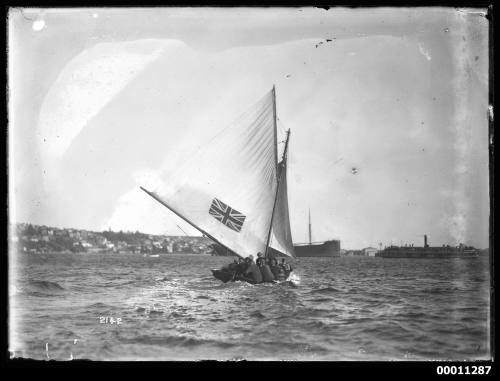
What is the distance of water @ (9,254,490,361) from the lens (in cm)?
1136

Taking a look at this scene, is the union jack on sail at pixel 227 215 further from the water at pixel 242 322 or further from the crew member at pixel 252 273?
the water at pixel 242 322

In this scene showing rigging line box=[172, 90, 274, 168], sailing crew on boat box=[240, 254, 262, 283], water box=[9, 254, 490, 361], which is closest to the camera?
water box=[9, 254, 490, 361]

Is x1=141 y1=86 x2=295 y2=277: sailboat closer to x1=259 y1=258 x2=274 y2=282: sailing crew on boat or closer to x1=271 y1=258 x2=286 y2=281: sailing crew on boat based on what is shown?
x1=259 y1=258 x2=274 y2=282: sailing crew on boat

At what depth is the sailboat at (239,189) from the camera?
14.5 metres

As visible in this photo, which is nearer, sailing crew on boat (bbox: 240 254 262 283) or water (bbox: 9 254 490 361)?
water (bbox: 9 254 490 361)

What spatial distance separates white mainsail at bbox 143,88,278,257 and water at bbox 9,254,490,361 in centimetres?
279

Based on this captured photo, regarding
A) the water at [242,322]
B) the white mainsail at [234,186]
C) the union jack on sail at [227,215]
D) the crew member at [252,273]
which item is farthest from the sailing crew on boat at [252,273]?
the water at [242,322]

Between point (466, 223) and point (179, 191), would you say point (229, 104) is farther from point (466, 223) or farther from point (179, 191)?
point (466, 223)

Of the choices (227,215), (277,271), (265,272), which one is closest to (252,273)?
(265,272)

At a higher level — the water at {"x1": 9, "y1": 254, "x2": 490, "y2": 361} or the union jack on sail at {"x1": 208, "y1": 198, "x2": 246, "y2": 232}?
the union jack on sail at {"x1": 208, "y1": 198, "x2": 246, "y2": 232}

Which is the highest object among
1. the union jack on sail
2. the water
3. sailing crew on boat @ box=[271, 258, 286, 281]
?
the union jack on sail

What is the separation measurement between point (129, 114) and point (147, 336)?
5.47m

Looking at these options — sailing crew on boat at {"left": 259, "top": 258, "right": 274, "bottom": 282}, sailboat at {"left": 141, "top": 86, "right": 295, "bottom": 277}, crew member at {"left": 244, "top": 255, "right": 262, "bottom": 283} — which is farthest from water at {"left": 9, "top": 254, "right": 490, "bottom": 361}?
sailboat at {"left": 141, "top": 86, "right": 295, "bottom": 277}

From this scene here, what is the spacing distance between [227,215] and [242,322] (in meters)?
4.46
